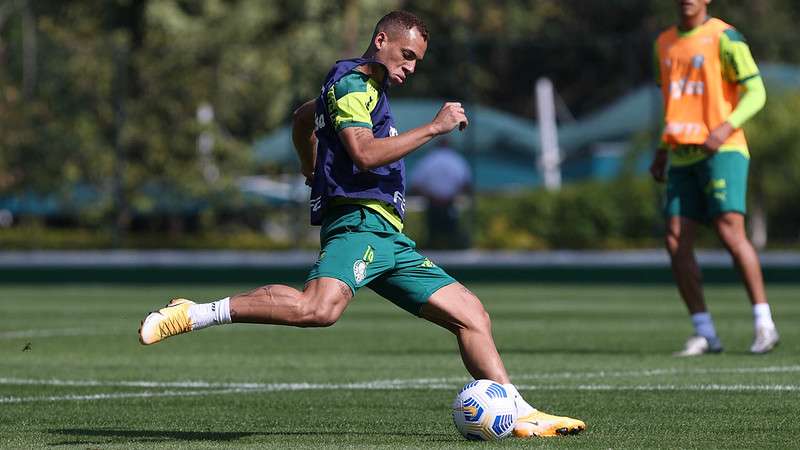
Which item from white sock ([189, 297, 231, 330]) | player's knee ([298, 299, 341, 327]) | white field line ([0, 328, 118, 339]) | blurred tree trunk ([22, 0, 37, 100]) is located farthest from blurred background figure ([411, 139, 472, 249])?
white sock ([189, 297, 231, 330])

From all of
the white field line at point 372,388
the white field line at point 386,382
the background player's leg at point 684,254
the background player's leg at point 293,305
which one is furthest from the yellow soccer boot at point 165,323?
the background player's leg at point 684,254

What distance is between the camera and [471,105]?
26016 millimetres

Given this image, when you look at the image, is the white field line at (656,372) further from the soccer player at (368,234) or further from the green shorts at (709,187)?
the soccer player at (368,234)

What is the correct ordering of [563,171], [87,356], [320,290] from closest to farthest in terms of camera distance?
[320,290], [87,356], [563,171]

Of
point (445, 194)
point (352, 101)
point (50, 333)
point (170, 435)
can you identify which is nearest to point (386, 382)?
point (170, 435)

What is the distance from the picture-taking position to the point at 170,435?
6883 mm

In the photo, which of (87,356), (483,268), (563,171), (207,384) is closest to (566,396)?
(207,384)

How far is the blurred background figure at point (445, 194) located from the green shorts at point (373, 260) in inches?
730

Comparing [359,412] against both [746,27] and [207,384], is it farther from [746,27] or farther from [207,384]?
[746,27]

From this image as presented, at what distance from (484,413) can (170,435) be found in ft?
4.23

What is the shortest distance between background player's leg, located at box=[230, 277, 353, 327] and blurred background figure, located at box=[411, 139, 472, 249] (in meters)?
18.8

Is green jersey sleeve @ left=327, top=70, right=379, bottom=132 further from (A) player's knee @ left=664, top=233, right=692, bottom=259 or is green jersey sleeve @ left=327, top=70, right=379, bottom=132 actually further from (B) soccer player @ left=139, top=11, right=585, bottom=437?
(A) player's knee @ left=664, top=233, right=692, bottom=259

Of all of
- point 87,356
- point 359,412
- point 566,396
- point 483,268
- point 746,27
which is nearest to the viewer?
point 359,412

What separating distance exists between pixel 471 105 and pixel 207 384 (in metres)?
17.2
